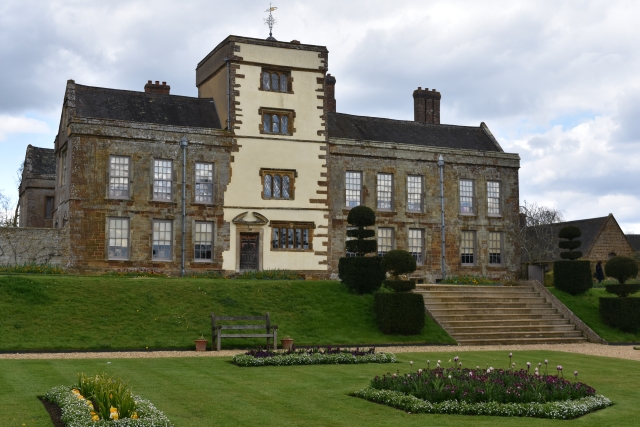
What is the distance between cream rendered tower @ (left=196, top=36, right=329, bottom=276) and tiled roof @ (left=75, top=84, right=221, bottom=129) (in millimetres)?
960

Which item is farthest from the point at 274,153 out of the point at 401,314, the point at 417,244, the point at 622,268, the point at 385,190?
the point at 622,268

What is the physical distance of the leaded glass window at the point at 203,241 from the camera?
3634cm

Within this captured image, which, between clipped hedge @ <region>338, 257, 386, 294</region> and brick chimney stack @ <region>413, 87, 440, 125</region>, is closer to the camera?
clipped hedge @ <region>338, 257, 386, 294</region>

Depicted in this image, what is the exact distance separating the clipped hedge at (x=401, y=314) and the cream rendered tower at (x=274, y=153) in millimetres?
11690

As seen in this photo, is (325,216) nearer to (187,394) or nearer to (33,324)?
(33,324)

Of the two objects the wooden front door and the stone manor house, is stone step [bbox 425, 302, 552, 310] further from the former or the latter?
the wooden front door

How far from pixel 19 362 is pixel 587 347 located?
59.2 ft

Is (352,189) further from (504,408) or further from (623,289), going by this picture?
(504,408)

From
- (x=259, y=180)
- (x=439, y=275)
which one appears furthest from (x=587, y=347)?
(x=259, y=180)

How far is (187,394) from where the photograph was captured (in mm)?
13500

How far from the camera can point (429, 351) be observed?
76.0 ft

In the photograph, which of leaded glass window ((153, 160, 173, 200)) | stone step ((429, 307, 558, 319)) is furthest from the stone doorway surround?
stone step ((429, 307, 558, 319))

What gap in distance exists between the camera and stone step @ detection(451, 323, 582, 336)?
27359 mm

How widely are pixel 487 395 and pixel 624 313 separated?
19064mm
